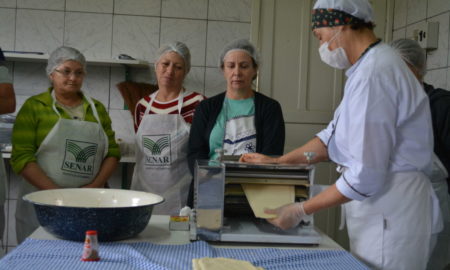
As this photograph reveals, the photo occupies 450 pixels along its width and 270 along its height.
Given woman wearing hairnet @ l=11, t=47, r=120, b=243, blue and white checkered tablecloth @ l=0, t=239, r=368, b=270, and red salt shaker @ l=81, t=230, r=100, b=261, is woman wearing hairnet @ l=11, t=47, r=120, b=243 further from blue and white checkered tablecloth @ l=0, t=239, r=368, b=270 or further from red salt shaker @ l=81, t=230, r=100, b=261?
red salt shaker @ l=81, t=230, r=100, b=261

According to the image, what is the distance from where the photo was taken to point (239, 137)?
2186 mm

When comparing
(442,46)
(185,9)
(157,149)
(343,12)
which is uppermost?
(185,9)

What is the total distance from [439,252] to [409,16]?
1.68m

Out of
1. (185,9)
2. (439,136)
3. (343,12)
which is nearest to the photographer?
(343,12)

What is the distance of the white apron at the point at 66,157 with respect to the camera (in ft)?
6.97

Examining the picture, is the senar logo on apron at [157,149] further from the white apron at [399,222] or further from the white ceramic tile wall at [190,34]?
the white apron at [399,222]

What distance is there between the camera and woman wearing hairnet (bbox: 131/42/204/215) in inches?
94.2

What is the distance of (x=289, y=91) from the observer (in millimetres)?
3385

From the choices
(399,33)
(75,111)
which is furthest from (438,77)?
(75,111)

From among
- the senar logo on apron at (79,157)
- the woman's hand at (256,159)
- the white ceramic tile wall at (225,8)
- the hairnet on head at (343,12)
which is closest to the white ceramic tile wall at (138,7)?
the white ceramic tile wall at (225,8)

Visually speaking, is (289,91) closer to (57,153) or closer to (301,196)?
(57,153)

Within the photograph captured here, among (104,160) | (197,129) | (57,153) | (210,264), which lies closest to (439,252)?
(197,129)

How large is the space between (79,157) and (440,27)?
2.07m

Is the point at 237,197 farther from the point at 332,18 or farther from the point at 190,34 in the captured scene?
the point at 190,34
